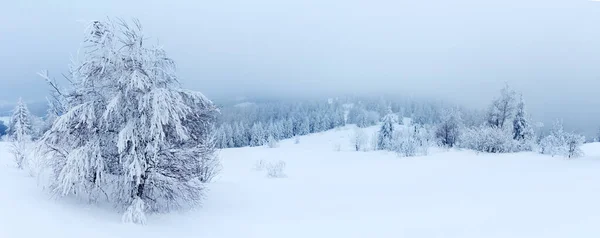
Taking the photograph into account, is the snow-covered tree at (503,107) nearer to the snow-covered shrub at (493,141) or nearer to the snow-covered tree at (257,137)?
the snow-covered shrub at (493,141)

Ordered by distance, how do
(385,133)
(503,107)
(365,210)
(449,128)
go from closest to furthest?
(365,210) → (503,107) → (449,128) → (385,133)

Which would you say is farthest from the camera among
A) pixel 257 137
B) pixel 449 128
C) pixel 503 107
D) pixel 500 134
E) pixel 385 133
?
pixel 257 137

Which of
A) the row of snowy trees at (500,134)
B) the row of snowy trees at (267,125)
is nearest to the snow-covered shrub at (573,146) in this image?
the row of snowy trees at (500,134)

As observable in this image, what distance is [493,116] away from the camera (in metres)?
40.9

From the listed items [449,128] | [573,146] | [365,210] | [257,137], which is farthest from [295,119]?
[365,210]

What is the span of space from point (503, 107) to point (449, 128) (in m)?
13.3

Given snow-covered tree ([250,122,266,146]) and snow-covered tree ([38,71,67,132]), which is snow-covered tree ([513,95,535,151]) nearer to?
snow-covered tree ([38,71,67,132])

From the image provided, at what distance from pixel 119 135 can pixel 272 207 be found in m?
6.56

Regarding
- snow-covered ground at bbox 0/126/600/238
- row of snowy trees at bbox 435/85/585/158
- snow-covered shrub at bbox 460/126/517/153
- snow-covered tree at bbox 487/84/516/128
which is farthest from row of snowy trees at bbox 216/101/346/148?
snow-covered ground at bbox 0/126/600/238

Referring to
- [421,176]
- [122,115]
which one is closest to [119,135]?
[122,115]

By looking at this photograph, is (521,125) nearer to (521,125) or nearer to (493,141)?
(521,125)

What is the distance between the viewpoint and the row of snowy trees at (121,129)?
32.7 feet

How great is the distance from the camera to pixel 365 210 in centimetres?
1334

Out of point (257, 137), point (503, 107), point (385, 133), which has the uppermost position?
point (503, 107)
